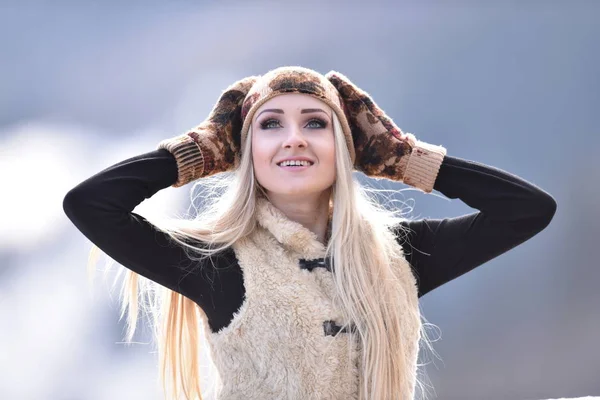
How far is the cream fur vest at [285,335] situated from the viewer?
224 cm

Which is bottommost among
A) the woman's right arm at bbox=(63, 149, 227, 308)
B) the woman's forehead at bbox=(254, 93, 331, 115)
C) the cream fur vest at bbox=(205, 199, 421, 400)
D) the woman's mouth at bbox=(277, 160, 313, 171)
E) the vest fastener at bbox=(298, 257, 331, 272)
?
the cream fur vest at bbox=(205, 199, 421, 400)

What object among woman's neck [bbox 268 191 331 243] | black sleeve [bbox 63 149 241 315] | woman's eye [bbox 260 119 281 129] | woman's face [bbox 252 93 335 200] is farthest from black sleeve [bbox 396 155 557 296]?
black sleeve [bbox 63 149 241 315]

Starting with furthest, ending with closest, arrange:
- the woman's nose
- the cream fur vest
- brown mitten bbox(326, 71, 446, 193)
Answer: brown mitten bbox(326, 71, 446, 193), the woman's nose, the cream fur vest

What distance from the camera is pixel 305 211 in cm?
251

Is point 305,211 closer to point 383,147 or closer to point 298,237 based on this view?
point 298,237

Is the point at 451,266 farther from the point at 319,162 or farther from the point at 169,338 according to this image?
the point at 169,338

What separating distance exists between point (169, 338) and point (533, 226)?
121 cm

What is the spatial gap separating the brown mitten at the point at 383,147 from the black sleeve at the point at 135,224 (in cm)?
60

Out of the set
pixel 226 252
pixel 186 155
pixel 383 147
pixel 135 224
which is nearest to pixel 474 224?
pixel 383 147

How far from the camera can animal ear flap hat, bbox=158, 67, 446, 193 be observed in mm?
2418

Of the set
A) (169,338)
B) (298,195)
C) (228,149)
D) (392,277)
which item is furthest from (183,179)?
(392,277)

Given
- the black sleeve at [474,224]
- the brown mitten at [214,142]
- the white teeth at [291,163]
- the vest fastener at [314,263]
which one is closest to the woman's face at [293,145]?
the white teeth at [291,163]

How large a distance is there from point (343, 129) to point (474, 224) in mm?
506

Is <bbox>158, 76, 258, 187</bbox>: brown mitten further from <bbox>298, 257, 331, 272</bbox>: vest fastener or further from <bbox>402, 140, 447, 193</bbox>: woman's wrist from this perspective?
<bbox>402, 140, 447, 193</bbox>: woman's wrist
